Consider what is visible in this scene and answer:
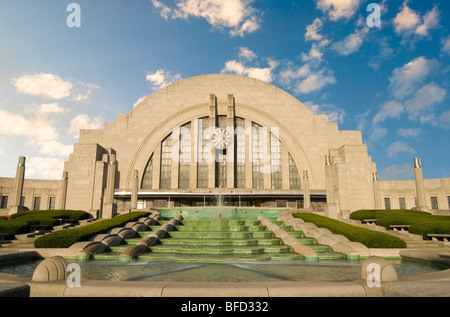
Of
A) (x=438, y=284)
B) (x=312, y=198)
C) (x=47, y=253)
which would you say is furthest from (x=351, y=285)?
(x=312, y=198)

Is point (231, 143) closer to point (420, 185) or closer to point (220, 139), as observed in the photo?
point (220, 139)

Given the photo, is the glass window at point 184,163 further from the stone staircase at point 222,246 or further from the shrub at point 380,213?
the stone staircase at point 222,246

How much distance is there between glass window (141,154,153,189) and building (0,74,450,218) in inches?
5.4

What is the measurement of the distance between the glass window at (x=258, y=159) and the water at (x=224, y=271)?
3152cm

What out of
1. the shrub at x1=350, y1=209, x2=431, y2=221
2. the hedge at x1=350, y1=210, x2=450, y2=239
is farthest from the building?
the hedge at x1=350, y1=210, x2=450, y2=239

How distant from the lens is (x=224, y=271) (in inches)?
335

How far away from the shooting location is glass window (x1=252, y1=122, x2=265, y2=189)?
4219 centimetres

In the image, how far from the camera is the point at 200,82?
4500cm

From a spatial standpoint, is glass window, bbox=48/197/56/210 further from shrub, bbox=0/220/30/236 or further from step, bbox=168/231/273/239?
step, bbox=168/231/273/239

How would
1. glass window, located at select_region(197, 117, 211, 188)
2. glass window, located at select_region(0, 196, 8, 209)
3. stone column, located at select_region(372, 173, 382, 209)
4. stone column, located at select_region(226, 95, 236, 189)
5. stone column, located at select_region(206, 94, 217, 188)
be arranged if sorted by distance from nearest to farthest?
stone column, located at select_region(372, 173, 382, 209) → stone column, located at select_region(206, 94, 217, 188) → stone column, located at select_region(226, 95, 236, 189) → glass window, located at select_region(0, 196, 8, 209) → glass window, located at select_region(197, 117, 211, 188)

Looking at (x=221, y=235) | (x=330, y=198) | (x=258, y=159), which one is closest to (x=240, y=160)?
(x=258, y=159)

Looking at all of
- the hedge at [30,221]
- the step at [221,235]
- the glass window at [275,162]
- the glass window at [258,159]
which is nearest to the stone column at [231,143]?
the glass window at [258,159]

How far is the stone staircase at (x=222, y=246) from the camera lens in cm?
1098
